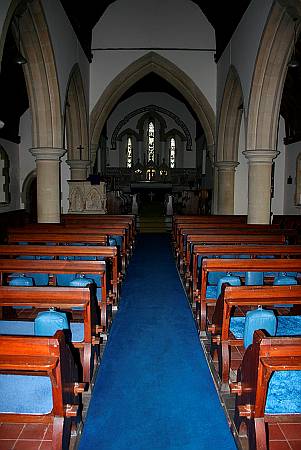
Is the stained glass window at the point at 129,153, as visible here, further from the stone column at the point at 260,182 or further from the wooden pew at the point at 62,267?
the wooden pew at the point at 62,267

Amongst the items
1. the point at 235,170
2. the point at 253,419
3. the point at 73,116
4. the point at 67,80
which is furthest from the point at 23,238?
the point at 235,170

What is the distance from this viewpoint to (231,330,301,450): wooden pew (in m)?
2.00

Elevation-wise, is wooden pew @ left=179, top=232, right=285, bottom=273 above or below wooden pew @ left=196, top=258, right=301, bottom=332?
above

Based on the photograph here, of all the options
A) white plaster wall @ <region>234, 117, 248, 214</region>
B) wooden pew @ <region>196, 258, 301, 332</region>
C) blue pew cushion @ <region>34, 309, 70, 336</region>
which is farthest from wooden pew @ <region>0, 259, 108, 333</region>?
white plaster wall @ <region>234, 117, 248, 214</region>

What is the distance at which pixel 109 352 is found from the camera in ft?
13.4

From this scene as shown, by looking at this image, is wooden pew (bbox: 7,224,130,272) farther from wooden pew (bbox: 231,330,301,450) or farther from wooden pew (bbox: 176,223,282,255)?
wooden pew (bbox: 231,330,301,450)

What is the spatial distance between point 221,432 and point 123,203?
12800mm

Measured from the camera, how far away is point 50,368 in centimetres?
198

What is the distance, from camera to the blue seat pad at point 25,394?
2.38 m

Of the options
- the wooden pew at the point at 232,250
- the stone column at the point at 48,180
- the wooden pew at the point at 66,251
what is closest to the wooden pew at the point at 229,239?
the wooden pew at the point at 232,250

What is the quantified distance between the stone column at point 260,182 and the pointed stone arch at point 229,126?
13.6ft

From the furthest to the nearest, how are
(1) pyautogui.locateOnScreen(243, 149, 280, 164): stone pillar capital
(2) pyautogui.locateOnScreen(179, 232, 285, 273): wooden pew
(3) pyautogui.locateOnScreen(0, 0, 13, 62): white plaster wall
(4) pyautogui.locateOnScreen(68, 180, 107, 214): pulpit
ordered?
(4) pyautogui.locateOnScreen(68, 180, 107, 214): pulpit → (1) pyautogui.locateOnScreen(243, 149, 280, 164): stone pillar capital → (2) pyautogui.locateOnScreen(179, 232, 285, 273): wooden pew → (3) pyautogui.locateOnScreen(0, 0, 13, 62): white plaster wall

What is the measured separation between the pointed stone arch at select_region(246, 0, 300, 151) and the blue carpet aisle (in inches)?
188

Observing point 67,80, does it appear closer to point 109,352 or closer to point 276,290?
point 109,352
